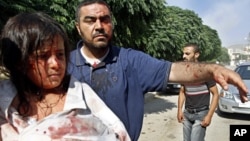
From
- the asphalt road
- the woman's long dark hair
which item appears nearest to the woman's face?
the woman's long dark hair

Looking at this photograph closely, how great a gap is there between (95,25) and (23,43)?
2.95ft

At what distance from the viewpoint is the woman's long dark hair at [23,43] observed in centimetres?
138

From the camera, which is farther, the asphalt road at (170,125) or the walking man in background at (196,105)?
the asphalt road at (170,125)

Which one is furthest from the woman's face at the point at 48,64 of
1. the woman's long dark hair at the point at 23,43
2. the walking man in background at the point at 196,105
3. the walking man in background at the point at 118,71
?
the walking man in background at the point at 196,105

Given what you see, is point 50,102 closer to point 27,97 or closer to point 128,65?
point 27,97

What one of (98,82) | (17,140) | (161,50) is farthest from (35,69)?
(161,50)

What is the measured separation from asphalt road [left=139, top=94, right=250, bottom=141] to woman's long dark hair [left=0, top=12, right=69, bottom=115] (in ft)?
20.0

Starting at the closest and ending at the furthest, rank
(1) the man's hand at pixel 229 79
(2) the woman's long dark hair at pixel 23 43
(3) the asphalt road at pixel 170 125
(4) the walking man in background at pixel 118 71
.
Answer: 1. (2) the woman's long dark hair at pixel 23 43
2. (1) the man's hand at pixel 229 79
3. (4) the walking man in background at pixel 118 71
4. (3) the asphalt road at pixel 170 125

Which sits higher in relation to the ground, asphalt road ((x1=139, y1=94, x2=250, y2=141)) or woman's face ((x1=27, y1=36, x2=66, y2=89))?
woman's face ((x1=27, y1=36, x2=66, y2=89))

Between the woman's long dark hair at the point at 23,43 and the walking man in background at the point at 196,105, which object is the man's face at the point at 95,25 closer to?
the woman's long dark hair at the point at 23,43

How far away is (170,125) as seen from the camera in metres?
8.97

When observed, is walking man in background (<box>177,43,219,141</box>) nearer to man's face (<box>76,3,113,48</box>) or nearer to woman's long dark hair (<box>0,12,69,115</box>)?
man's face (<box>76,3,113,48</box>)

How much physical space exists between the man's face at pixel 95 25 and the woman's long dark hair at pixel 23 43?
74 centimetres

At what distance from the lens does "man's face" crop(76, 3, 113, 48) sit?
2209 mm
